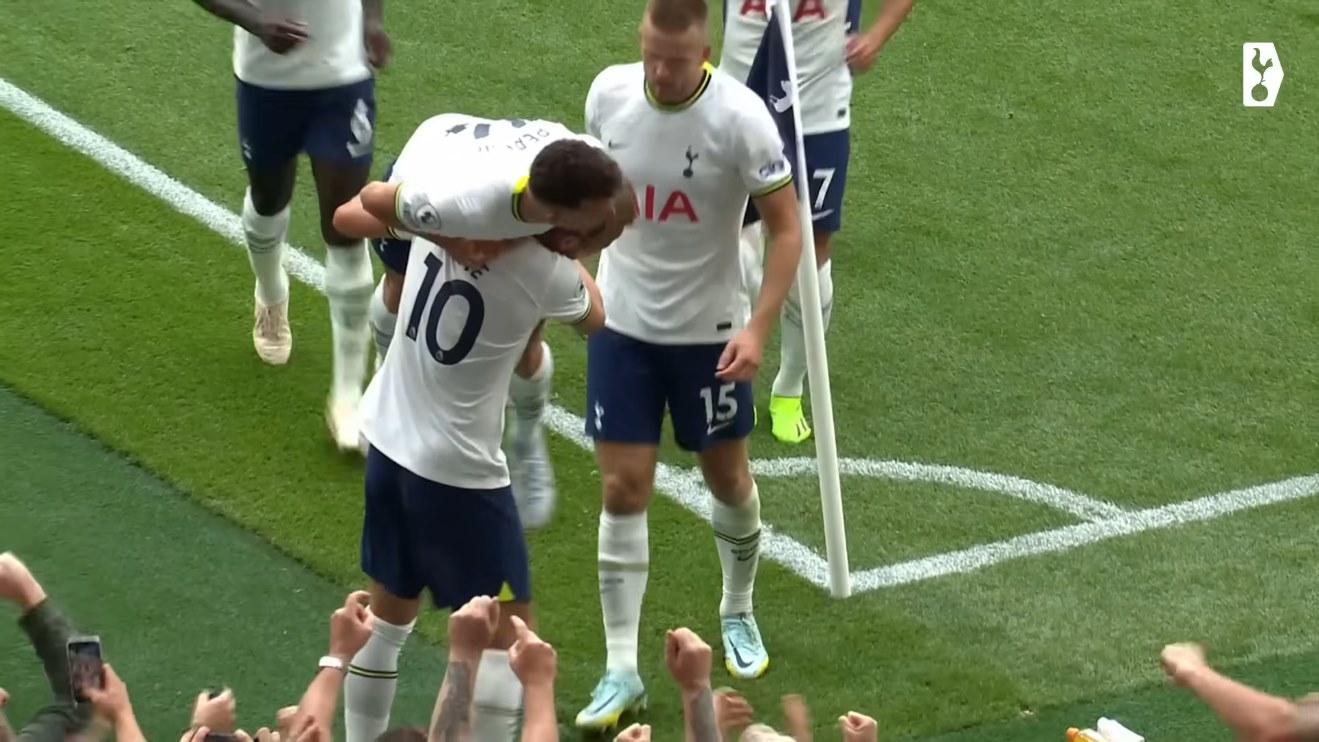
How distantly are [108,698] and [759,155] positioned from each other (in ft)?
7.20

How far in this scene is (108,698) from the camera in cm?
398

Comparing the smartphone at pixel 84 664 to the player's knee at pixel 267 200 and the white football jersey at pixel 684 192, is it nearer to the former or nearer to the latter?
the white football jersey at pixel 684 192

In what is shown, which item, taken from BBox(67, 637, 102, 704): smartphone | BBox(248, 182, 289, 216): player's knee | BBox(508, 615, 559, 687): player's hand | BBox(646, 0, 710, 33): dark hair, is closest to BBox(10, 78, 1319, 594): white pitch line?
BBox(248, 182, 289, 216): player's knee

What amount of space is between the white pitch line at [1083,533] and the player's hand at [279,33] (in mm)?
2602

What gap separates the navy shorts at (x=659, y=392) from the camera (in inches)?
209

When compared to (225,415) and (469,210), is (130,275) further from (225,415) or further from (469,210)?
(469,210)

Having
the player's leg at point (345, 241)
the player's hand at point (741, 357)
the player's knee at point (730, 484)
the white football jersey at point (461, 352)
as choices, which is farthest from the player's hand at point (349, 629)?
the player's leg at point (345, 241)

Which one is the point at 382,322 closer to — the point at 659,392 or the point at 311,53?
the point at 311,53

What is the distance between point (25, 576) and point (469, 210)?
1.37 m

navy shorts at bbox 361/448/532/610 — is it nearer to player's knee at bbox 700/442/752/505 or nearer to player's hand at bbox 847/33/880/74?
player's knee at bbox 700/442/752/505

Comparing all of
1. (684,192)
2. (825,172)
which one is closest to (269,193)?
(825,172)

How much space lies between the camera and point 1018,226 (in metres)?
8.82

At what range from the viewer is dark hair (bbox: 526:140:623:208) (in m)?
4.01

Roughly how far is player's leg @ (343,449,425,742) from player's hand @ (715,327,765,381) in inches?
36.2
